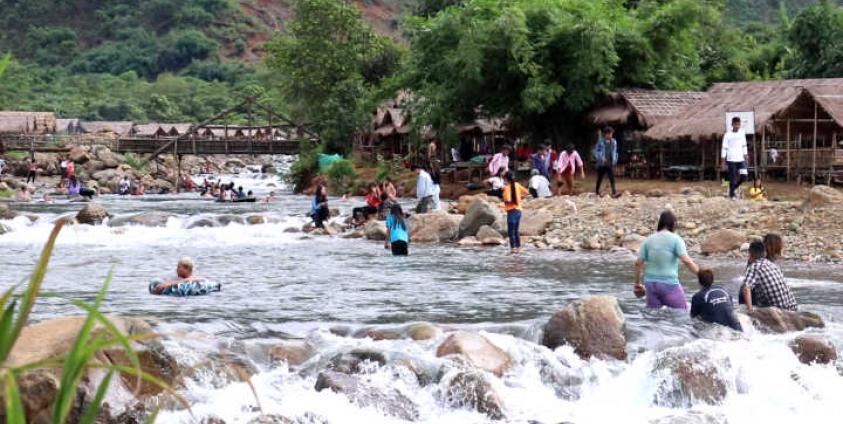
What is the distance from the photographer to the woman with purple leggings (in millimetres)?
10758

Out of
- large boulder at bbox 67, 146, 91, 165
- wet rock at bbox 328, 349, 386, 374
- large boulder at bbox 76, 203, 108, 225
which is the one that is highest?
large boulder at bbox 67, 146, 91, 165

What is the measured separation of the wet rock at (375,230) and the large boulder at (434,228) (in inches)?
20.6

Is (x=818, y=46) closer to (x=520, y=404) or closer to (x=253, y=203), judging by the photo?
(x=253, y=203)

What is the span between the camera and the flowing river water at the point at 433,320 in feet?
29.2

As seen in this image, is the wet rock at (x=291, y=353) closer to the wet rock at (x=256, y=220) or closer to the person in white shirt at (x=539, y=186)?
the person in white shirt at (x=539, y=186)

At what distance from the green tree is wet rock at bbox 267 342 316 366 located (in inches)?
1451

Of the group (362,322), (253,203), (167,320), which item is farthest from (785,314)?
(253,203)

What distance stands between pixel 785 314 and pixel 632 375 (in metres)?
2.21

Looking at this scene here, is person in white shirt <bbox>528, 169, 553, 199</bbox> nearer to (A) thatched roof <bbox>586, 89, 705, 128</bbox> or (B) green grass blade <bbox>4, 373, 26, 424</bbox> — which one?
(A) thatched roof <bbox>586, 89, 705, 128</bbox>

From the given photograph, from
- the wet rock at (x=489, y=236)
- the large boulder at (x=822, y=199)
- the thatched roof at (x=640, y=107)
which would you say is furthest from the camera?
the thatched roof at (x=640, y=107)

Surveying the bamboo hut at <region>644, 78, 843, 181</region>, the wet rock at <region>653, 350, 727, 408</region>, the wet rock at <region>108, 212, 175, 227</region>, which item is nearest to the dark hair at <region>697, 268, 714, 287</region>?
the wet rock at <region>653, 350, 727, 408</region>

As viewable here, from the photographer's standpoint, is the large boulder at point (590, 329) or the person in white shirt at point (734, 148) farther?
the person in white shirt at point (734, 148)

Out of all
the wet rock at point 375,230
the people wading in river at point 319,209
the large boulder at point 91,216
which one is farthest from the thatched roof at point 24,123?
the wet rock at point 375,230

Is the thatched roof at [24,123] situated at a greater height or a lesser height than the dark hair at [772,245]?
Answer: greater
